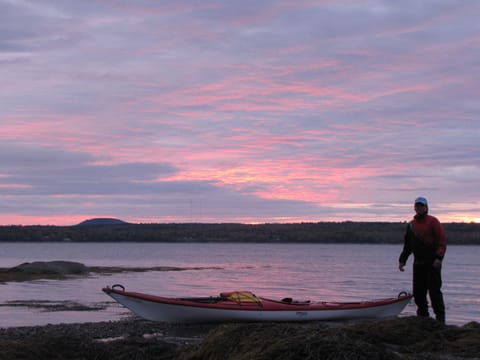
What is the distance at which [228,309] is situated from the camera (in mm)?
16953

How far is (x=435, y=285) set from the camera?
542 inches

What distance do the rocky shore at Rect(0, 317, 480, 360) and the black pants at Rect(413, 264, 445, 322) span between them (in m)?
0.62

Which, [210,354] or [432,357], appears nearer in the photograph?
[210,354]

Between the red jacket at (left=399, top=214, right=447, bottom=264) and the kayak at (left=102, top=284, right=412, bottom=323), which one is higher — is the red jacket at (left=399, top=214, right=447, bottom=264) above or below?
above

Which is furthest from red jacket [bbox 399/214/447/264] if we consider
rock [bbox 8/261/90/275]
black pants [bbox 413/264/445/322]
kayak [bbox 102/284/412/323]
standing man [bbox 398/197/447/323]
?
rock [bbox 8/261/90/275]

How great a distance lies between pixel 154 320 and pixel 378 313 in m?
5.73

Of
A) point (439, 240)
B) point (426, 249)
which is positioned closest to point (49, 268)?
point (426, 249)

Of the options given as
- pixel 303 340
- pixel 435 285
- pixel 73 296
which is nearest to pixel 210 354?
pixel 303 340

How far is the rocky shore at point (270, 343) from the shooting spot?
8.20m

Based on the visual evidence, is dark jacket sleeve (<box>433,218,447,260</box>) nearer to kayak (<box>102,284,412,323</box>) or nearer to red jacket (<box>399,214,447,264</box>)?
red jacket (<box>399,214,447,264</box>)

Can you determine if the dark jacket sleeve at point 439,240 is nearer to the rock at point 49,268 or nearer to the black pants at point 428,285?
the black pants at point 428,285

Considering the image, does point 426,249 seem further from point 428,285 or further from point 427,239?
point 428,285

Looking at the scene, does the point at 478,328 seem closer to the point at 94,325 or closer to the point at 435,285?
the point at 435,285

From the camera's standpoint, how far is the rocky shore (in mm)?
8195
